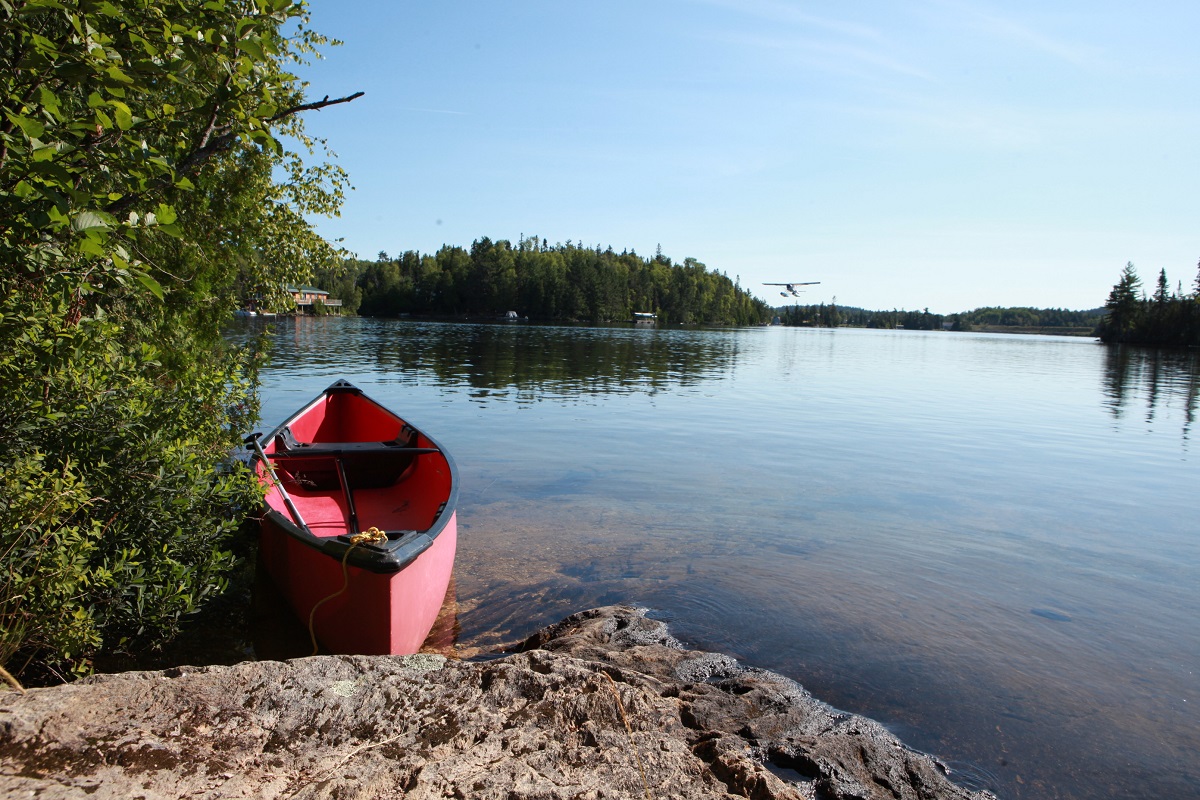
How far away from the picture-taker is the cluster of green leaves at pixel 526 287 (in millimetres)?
131250

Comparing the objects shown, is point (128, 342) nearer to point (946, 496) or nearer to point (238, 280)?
point (238, 280)

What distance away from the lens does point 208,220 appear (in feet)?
32.8

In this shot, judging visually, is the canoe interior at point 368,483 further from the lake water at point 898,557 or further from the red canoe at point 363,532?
the lake water at point 898,557

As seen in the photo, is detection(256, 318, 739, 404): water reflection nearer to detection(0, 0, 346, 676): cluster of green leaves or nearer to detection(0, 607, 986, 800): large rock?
detection(0, 0, 346, 676): cluster of green leaves

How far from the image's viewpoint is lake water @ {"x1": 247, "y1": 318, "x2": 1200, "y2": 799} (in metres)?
5.44

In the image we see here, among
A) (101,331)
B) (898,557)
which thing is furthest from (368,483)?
(898,557)

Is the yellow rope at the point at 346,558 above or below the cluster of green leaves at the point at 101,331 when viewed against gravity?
below

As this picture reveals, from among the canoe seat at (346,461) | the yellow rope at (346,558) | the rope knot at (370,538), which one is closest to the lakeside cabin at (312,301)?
the canoe seat at (346,461)

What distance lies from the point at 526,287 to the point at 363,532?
129355 millimetres

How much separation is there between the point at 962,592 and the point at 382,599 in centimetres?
611

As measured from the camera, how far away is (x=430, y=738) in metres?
3.69

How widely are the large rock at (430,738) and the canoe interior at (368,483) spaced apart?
11.4ft

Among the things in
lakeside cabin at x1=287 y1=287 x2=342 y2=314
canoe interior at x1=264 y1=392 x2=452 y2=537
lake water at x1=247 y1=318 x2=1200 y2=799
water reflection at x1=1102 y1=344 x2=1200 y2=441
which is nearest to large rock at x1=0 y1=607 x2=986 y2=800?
lake water at x1=247 y1=318 x2=1200 y2=799

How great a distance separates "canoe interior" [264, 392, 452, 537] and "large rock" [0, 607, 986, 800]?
11.4ft
